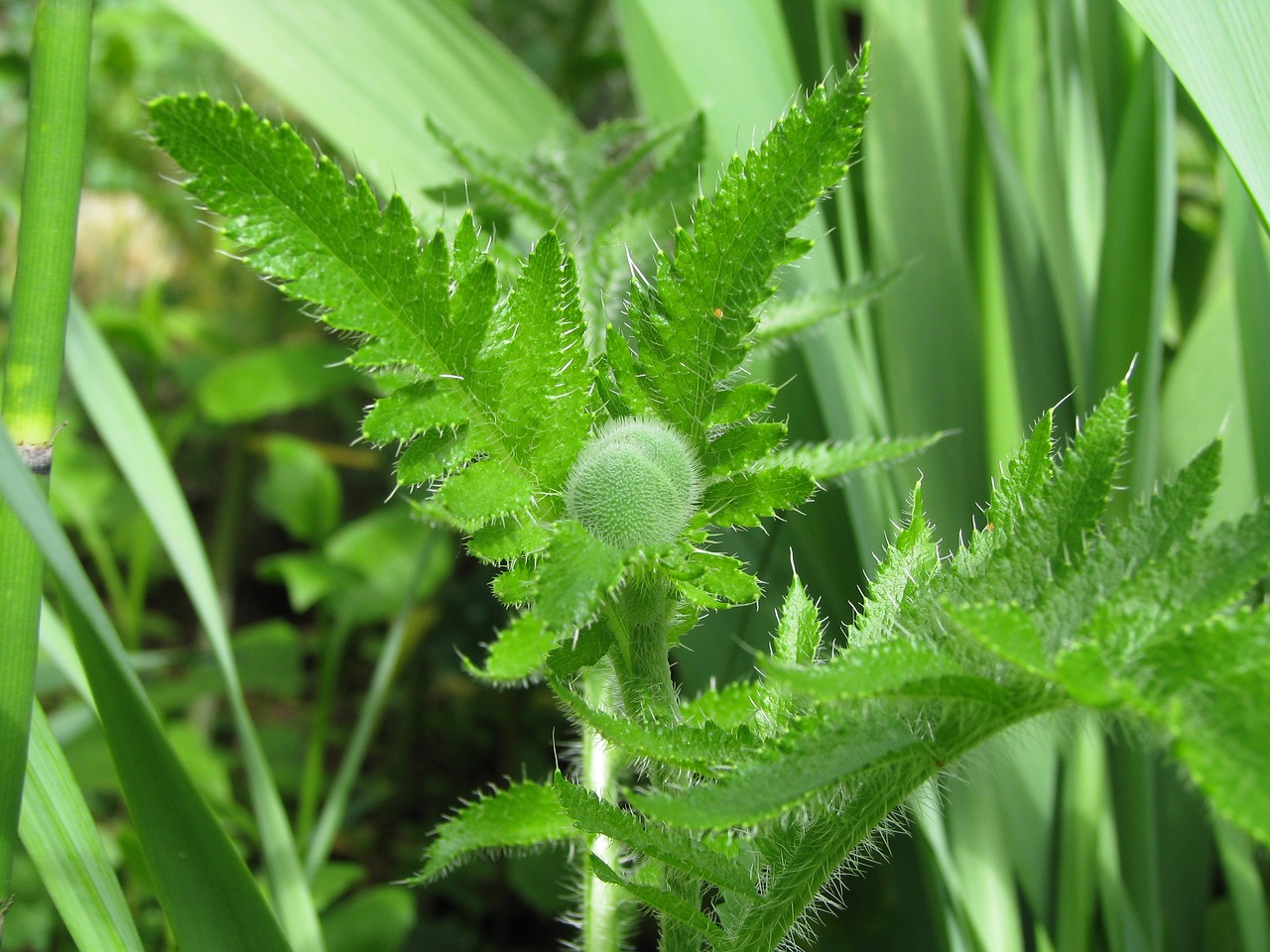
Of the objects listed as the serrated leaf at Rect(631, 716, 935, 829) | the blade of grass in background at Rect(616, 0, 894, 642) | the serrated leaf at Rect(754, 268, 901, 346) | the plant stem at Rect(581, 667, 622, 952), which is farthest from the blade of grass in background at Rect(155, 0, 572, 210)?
the serrated leaf at Rect(631, 716, 935, 829)

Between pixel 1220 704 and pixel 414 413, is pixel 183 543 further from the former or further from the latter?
pixel 1220 704

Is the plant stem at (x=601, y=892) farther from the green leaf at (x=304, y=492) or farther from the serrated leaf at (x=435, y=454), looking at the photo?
the green leaf at (x=304, y=492)

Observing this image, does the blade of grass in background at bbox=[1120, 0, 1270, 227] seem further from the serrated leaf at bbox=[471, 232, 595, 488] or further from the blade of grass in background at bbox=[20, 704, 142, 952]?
the blade of grass in background at bbox=[20, 704, 142, 952]

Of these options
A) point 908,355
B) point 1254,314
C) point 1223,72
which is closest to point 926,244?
point 908,355

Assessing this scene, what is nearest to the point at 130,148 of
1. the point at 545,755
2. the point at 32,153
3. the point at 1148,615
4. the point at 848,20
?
the point at 545,755

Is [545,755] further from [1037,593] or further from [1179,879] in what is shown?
[1037,593]

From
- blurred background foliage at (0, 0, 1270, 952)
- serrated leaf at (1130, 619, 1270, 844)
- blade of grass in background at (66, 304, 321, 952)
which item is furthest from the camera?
blurred background foliage at (0, 0, 1270, 952)

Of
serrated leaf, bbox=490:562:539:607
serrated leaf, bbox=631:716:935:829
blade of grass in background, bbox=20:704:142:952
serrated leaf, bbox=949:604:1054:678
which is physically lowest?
blade of grass in background, bbox=20:704:142:952
